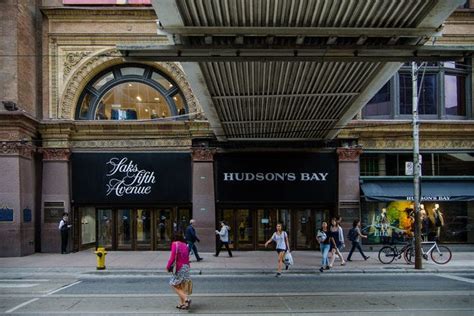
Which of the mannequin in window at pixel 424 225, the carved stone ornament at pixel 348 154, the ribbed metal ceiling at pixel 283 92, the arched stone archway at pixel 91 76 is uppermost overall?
the arched stone archway at pixel 91 76

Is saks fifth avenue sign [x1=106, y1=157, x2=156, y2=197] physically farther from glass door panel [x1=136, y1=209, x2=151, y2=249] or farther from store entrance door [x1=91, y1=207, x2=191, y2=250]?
glass door panel [x1=136, y1=209, x2=151, y2=249]

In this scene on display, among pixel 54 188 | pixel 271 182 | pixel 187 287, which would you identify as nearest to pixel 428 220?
pixel 271 182

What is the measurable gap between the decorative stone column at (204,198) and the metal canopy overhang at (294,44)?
7.78 meters

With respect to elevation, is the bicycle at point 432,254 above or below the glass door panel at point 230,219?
below

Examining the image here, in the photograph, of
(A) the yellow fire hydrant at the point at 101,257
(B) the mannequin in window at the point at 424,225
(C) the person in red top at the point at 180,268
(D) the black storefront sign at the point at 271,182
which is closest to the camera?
(C) the person in red top at the point at 180,268

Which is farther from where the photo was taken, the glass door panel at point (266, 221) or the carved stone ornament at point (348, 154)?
the glass door panel at point (266, 221)

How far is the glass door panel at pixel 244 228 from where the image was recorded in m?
23.9

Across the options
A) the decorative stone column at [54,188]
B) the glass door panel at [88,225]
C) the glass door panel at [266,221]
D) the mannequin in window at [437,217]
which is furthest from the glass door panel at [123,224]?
the mannequin in window at [437,217]

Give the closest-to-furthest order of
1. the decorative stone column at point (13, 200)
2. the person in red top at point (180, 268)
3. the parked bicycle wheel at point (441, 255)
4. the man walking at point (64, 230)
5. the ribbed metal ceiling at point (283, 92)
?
the person in red top at point (180, 268) < the ribbed metal ceiling at point (283, 92) < the parked bicycle wheel at point (441, 255) < the decorative stone column at point (13, 200) < the man walking at point (64, 230)

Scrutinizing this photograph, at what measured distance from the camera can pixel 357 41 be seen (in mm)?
10953

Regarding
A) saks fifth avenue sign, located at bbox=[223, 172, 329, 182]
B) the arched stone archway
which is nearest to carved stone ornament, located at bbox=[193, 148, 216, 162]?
saks fifth avenue sign, located at bbox=[223, 172, 329, 182]

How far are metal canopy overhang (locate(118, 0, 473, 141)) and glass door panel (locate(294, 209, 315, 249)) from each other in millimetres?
9386

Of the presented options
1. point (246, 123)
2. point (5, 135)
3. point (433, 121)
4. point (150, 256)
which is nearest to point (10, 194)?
point (5, 135)

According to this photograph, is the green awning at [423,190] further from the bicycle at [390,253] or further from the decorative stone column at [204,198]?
the decorative stone column at [204,198]
